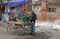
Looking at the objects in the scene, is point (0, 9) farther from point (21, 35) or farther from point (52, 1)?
point (21, 35)

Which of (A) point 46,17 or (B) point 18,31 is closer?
(B) point 18,31

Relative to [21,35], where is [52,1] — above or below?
above

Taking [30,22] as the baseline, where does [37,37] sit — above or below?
below

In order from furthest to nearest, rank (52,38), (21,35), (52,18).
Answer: (52,18), (21,35), (52,38)

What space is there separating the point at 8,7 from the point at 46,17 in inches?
351

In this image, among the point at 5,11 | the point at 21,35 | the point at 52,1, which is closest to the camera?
the point at 21,35

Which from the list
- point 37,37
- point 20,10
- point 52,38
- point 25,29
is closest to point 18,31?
point 25,29

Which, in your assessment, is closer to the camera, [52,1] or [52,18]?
[52,18]

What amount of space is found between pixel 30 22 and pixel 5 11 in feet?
62.9

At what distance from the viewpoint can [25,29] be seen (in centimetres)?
1477

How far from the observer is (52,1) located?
30422mm

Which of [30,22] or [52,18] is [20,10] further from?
[30,22]

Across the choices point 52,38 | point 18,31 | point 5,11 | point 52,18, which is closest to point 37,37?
point 52,38

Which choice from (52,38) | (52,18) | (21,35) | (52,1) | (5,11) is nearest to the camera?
(52,38)
